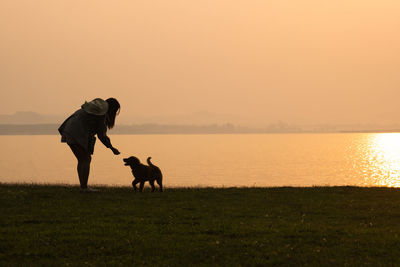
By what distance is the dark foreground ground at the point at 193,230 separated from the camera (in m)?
8.91

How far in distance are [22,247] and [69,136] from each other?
8150 mm

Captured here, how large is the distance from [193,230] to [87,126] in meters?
8.03

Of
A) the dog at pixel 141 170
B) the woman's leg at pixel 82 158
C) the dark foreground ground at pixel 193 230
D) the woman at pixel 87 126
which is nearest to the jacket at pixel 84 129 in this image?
the woman at pixel 87 126

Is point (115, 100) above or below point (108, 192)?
above

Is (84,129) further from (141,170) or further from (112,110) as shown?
(141,170)

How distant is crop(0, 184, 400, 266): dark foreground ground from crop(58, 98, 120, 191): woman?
1.57 metres

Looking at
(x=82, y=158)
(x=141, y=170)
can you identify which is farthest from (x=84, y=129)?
(x=141, y=170)

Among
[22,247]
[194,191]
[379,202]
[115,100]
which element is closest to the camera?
[22,247]

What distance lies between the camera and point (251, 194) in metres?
18.7

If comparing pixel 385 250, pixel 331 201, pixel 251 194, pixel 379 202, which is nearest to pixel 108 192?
pixel 251 194

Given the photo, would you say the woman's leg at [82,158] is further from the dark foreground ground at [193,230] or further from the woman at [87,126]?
the dark foreground ground at [193,230]

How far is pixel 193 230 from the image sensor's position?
11078 mm

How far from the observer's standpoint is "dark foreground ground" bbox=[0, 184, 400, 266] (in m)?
8.91

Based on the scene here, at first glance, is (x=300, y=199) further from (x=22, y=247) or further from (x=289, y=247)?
(x=22, y=247)
